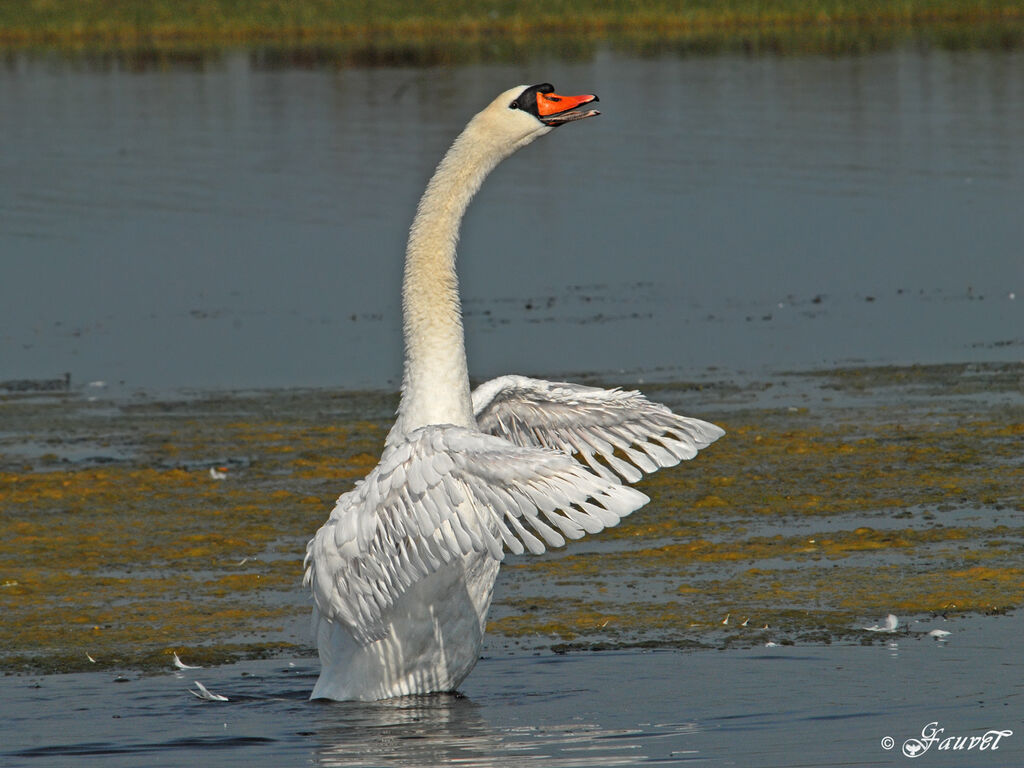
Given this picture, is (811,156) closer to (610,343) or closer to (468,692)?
(610,343)

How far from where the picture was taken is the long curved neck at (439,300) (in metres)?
8.08

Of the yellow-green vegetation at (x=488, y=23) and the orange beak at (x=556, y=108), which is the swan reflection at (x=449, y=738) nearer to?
the orange beak at (x=556, y=108)

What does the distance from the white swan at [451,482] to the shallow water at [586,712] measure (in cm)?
36

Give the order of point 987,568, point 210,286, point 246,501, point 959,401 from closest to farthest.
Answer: point 987,568, point 246,501, point 959,401, point 210,286

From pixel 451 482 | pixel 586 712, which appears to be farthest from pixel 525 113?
pixel 586 712

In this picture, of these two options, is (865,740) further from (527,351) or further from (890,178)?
(890,178)

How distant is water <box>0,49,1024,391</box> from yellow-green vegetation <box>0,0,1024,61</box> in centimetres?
710

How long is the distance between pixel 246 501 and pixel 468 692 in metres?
3.94

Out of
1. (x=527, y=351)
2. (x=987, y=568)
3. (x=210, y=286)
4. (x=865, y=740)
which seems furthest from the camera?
(x=210, y=286)

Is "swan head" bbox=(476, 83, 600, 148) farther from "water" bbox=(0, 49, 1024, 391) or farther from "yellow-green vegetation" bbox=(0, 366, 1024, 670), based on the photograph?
"water" bbox=(0, 49, 1024, 391)

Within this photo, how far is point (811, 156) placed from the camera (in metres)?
32.5

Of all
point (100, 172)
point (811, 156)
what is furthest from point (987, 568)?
point (100, 172)

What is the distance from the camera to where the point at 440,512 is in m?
7.06

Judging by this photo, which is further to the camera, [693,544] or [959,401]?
[959,401]
